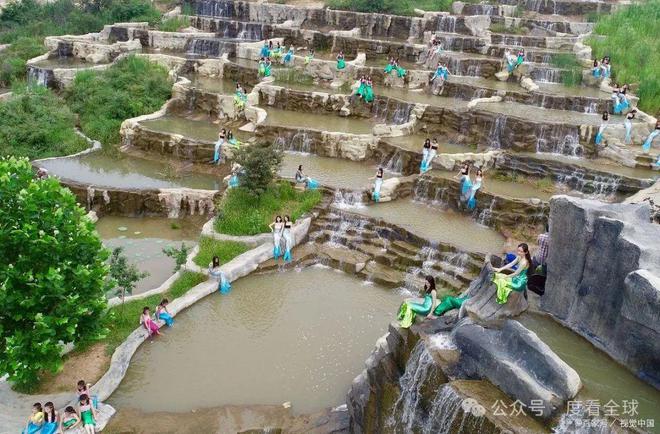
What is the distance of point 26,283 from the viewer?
8.61 metres

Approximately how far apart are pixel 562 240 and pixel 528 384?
103 inches

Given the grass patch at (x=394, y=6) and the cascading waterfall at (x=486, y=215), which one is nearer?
the cascading waterfall at (x=486, y=215)

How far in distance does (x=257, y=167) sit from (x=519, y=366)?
9233 mm

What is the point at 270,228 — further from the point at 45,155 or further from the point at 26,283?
the point at 45,155

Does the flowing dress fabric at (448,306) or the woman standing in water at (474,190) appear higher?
the woman standing in water at (474,190)

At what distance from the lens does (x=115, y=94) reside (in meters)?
22.5

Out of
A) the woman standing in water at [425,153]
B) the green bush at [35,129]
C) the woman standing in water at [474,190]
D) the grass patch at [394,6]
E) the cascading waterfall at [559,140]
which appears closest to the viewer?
the woman standing in water at [474,190]

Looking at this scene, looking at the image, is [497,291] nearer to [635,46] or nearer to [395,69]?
[395,69]

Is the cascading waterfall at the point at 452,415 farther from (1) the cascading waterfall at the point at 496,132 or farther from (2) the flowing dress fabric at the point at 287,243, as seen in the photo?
(1) the cascading waterfall at the point at 496,132

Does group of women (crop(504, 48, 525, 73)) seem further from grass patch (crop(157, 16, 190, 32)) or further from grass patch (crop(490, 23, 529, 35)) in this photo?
grass patch (crop(157, 16, 190, 32))

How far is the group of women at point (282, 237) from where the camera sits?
13656 millimetres

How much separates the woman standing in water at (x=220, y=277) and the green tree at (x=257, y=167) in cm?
268

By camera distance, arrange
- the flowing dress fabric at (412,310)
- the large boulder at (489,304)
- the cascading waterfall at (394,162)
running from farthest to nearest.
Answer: the cascading waterfall at (394,162), the flowing dress fabric at (412,310), the large boulder at (489,304)

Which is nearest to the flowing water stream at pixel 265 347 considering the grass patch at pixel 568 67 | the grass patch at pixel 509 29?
the grass patch at pixel 568 67
